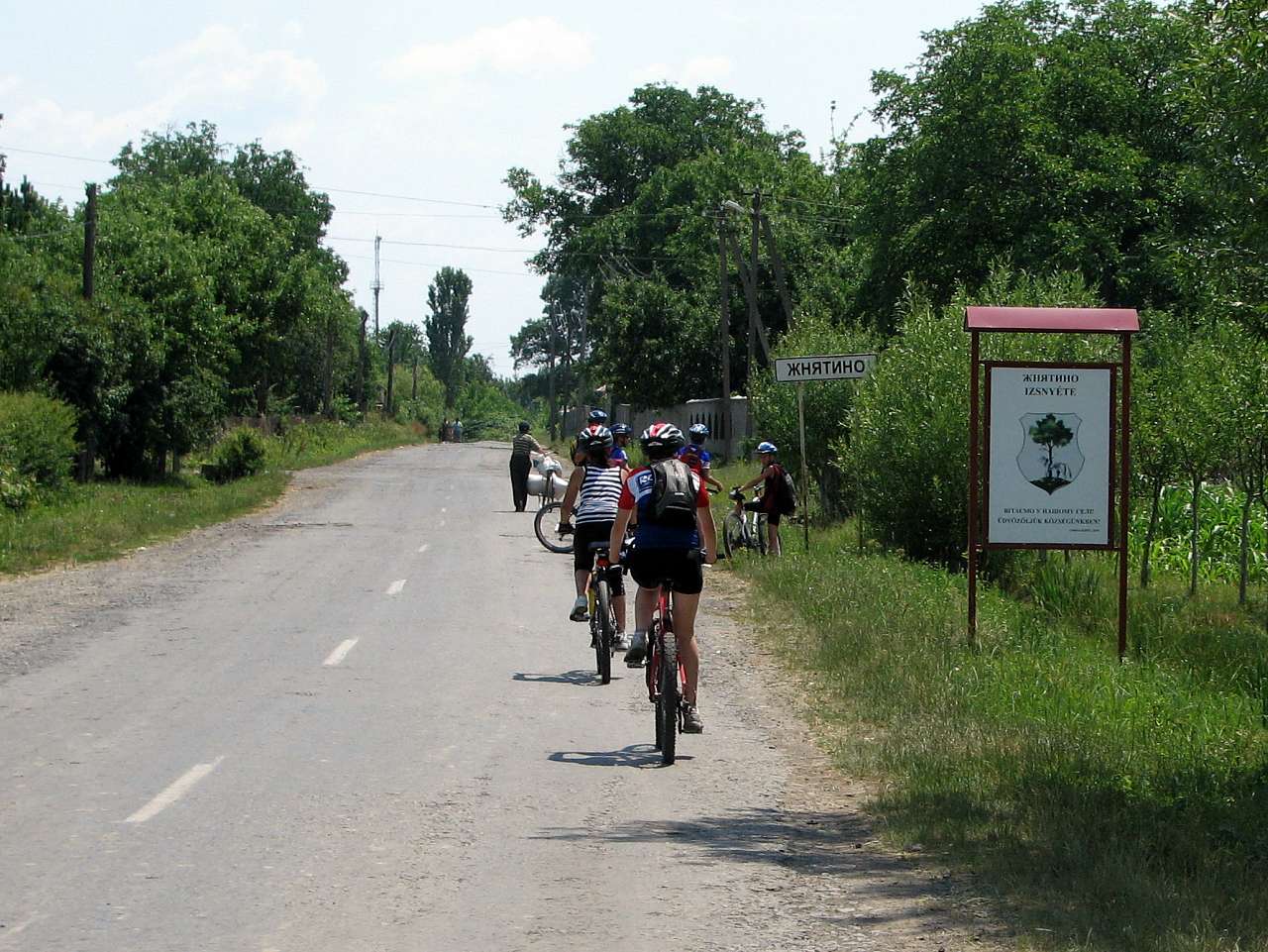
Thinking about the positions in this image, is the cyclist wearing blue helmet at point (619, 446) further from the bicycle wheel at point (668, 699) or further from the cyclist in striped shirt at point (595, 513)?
the bicycle wheel at point (668, 699)

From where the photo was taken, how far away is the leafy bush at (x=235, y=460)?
41750 mm

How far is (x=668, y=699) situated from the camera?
9000 mm

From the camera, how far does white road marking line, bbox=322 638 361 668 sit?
12.7m

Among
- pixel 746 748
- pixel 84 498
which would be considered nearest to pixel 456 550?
pixel 84 498

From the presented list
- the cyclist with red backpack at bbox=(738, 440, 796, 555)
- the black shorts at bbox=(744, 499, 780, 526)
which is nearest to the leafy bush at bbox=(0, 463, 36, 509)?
the black shorts at bbox=(744, 499, 780, 526)

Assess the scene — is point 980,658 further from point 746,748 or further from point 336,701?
point 336,701

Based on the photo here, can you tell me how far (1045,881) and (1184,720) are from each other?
169 inches

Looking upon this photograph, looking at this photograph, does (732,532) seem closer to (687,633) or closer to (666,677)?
(687,633)

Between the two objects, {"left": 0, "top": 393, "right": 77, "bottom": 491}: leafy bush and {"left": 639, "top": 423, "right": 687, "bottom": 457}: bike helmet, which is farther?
{"left": 0, "top": 393, "right": 77, "bottom": 491}: leafy bush

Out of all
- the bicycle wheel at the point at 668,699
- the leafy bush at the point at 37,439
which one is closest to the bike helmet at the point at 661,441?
the bicycle wheel at the point at 668,699

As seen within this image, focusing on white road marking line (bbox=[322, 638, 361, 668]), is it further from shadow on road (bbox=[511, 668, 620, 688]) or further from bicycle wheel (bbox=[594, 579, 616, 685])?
bicycle wheel (bbox=[594, 579, 616, 685])

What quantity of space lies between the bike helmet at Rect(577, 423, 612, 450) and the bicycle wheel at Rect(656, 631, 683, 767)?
3.53 m

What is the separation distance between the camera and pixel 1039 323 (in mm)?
12078

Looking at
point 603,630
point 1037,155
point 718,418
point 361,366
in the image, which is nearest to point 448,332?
point 361,366
